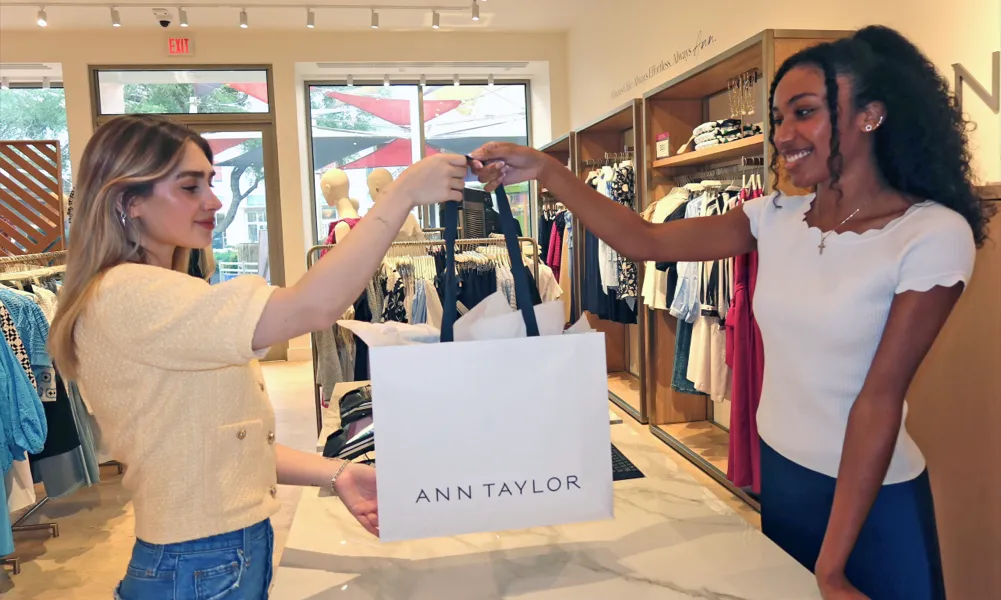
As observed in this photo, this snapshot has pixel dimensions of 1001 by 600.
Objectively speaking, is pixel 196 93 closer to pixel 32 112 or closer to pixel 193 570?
pixel 32 112

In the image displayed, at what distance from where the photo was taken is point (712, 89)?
12.6 ft

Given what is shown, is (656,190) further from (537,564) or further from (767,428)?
(537,564)

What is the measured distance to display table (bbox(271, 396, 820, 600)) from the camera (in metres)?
0.89

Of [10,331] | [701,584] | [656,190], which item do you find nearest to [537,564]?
[701,584]

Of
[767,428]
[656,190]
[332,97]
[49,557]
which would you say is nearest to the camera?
[767,428]

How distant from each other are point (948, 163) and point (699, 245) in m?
0.43

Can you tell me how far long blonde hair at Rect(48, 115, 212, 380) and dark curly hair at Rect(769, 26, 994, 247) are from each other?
1.08 meters

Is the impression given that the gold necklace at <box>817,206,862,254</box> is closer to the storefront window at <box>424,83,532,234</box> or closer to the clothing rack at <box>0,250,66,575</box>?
the clothing rack at <box>0,250,66,575</box>

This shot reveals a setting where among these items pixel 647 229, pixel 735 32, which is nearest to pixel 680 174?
pixel 735 32

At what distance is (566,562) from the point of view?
979 millimetres

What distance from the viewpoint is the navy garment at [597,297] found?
15.2ft

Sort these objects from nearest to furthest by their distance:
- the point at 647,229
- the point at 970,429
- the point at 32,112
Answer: the point at 647,229 < the point at 970,429 < the point at 32,112

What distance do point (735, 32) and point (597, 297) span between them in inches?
73.7

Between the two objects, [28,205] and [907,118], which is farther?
[28,205]
